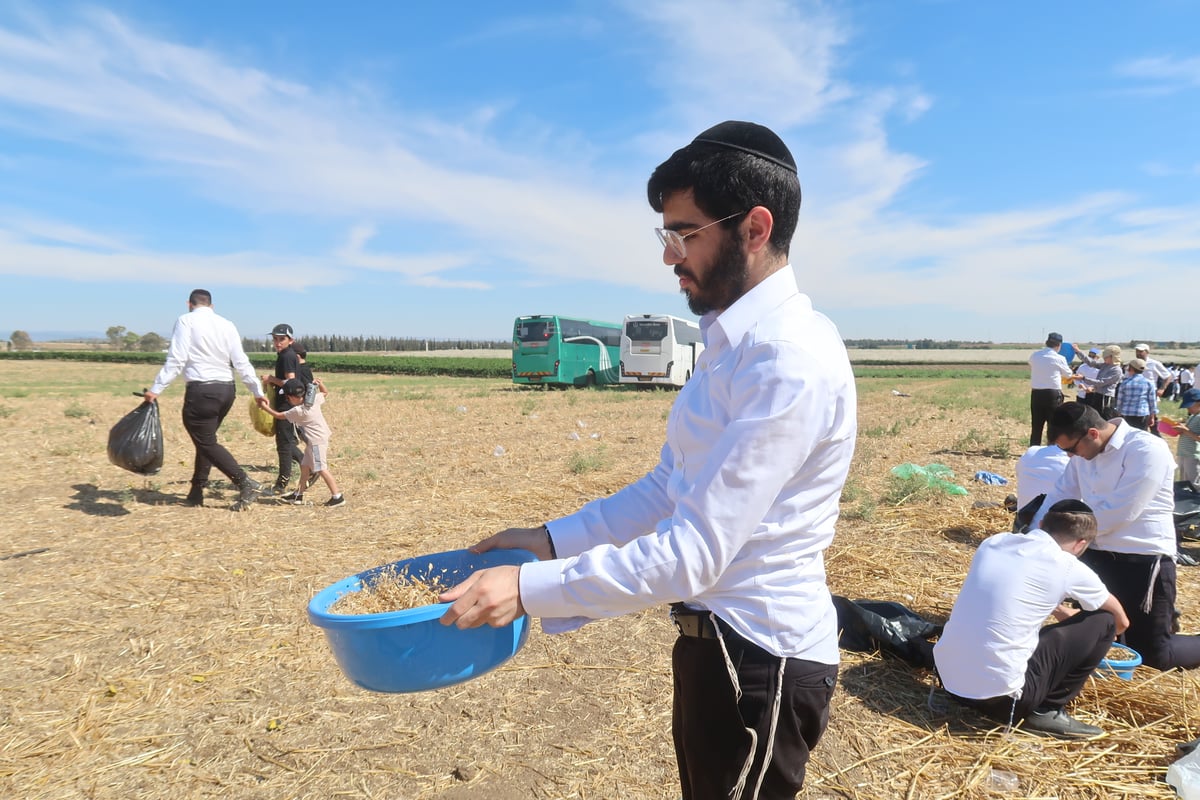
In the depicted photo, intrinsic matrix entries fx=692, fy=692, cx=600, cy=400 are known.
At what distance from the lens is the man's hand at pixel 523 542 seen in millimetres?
1796

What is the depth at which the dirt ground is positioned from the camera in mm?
3031

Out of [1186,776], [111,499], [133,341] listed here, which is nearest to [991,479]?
[1186,776]

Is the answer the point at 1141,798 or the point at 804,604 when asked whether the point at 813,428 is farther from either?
the point at 1141,798

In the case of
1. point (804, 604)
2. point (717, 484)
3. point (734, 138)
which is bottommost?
point (804, 604)

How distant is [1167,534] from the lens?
422cm

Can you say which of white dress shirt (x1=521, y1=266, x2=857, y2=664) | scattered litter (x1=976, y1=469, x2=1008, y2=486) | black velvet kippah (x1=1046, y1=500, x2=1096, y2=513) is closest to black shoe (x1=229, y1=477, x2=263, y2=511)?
white dress shirt (x1=521, y1=266, x2=857, y2=664)

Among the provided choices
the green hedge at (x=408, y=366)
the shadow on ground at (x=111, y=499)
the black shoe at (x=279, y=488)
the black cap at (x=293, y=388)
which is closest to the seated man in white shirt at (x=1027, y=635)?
the black cap at (x=293, y=388)

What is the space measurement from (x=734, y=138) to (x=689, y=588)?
3.02 feet

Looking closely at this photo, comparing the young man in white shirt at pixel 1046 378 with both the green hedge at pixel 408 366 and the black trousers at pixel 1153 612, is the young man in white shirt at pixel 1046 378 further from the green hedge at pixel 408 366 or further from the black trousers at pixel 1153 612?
the green hedge at pixel 408 366

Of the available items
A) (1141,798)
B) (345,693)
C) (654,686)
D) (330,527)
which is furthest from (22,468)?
(1141,798)

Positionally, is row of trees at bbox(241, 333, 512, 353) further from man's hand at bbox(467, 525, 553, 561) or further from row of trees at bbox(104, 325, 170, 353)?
man's hand at bbox(467, 525, 553, 561)

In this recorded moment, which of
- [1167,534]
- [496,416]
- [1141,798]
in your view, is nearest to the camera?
[1141,798]

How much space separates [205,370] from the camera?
6914 mm

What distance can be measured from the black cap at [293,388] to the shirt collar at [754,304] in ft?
22.7
